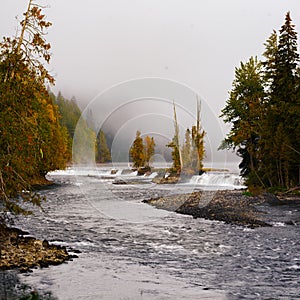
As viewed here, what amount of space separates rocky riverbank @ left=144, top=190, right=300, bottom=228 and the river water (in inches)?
59.8

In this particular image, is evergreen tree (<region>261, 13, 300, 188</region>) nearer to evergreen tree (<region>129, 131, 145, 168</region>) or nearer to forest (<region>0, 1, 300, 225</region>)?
forest (<region>0, 1, 300, 225</region>)

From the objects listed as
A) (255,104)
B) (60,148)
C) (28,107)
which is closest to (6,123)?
(28,107)

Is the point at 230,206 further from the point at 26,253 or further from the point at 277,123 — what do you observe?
the point at 26,253

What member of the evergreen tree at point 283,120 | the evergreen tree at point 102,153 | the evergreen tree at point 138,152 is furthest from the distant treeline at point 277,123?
the evergreen tree at point 102,153

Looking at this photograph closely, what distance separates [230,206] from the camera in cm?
2948

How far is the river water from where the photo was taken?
37.4ft

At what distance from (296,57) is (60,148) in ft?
116

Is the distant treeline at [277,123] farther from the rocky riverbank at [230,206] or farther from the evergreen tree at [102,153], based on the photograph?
the evergreen tree at [102,153]

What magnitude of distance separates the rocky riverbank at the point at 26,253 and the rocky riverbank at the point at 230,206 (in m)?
11.2

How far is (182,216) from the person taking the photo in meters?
26.4

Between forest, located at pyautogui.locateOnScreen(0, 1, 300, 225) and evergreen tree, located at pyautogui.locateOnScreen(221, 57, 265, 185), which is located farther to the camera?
evergreen tree, located at pyautogui.locateOnScreen(221, 57, 265, 185)

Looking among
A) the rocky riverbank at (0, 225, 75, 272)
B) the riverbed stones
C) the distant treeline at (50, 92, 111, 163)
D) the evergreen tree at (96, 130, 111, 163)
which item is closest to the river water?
the rocky riverbank at (0, 225, 75, 272)

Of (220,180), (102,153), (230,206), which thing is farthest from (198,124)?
(102,153)

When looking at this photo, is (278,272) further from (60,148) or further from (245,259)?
(60,148)
